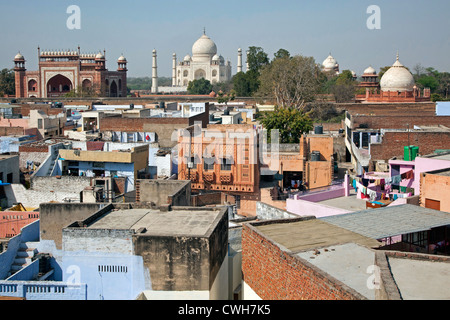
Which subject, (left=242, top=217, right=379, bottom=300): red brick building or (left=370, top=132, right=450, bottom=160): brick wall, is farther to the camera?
(left=370, top=132, right=450, bottom=160): brick wall

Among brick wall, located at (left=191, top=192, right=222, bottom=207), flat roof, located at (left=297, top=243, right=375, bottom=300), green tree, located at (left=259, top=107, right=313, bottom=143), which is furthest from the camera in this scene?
green tree, located at (left=259, top=107, right=313, bottom=143)

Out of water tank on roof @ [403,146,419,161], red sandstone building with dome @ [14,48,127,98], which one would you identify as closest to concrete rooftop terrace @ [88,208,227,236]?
water tank on roof @ [403,146,419,161]

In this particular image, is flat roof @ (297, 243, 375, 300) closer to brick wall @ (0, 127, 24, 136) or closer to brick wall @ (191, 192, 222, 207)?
brick wall @ (191, 192, 222, 207)

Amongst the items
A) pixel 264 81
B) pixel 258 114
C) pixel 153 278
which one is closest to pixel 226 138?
pixel 153 278

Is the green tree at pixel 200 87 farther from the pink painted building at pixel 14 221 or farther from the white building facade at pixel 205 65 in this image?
the pink painted building at pixel 14 221

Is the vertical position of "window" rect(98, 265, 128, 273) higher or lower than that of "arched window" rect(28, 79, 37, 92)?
lower

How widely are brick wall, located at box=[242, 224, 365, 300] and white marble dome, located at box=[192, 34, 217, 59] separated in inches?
2966

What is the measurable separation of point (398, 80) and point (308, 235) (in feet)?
113

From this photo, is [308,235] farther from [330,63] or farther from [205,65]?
[205,65]

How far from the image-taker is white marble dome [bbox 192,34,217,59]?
3231 inches

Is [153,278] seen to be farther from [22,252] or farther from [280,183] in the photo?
[280,183]

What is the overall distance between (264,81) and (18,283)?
33.3 metres

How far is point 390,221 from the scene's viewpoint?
31.6 ft

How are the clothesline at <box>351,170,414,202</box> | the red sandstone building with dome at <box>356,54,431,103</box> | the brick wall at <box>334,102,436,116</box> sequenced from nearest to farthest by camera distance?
the clothesline at <box>351,170,414,202</box>
the brick wall at <box>334,102,436,116</box>
the red sandstone building with dome at <box>356,54,431,103</box>
